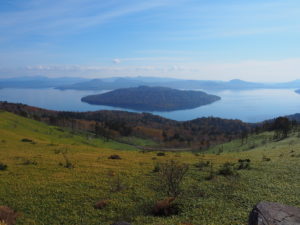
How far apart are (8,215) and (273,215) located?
12500mm

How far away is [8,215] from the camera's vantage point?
12.6 meters

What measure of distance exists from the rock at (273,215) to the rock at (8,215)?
11.2 metres

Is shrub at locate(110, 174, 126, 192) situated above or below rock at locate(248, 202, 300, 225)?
below

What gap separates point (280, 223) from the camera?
834 cm

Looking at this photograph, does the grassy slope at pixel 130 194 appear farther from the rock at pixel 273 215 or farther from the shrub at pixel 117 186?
the rock at pixel 273 215

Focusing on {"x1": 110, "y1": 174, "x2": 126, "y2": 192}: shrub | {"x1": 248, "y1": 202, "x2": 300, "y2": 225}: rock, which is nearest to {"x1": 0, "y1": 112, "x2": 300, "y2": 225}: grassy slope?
{"x1": 110, "y1": 174, "x2": 126, "y2": 192}: shrub

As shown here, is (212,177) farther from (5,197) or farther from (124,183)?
(5,197)

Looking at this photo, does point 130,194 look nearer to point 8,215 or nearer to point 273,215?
point 8,215

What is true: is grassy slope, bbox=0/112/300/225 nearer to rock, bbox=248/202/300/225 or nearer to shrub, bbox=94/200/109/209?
shrub, bbox=94/200/109/209

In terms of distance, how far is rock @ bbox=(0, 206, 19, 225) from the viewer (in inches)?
476

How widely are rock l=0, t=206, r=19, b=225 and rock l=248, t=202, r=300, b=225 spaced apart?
1119cm

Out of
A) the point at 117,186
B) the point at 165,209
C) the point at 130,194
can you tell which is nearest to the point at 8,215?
the point at 117,186

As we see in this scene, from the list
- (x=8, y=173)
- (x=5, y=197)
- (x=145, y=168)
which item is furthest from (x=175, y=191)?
(x=8, y=173)

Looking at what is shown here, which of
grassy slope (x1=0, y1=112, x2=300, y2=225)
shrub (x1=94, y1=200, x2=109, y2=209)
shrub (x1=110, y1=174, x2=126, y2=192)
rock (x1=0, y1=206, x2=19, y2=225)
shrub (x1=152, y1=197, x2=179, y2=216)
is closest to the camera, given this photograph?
rock (x1=0, y1=206, x2=19, y2=225)
